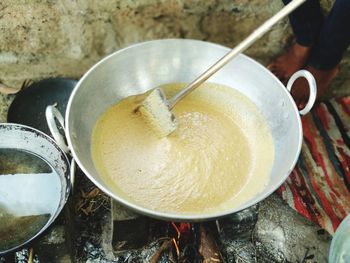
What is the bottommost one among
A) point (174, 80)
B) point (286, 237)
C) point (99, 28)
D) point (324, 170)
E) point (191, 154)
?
point (324, 170)

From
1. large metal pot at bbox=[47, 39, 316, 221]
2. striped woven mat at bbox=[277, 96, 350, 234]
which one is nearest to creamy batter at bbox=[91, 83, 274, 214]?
large metal pot at bbox=[47, 39, 316, 221]

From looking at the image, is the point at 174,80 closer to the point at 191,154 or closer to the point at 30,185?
the point at 191,154

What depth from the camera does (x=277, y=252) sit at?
87.0 inches

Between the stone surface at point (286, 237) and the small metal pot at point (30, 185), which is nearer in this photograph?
the small metal pot at point (30, 185)

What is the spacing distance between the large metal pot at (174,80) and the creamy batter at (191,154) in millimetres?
54

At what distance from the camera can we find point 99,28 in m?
2.62

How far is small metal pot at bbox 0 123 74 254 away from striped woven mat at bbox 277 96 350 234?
1.27 meters

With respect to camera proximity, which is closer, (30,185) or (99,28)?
(30,185)

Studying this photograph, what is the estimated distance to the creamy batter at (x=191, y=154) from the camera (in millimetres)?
1854

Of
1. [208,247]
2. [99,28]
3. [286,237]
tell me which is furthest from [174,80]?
[286,237]

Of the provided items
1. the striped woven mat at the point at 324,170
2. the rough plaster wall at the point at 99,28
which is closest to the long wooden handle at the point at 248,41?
the rough plaster wall at the point at 99,28

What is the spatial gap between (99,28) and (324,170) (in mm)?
1679

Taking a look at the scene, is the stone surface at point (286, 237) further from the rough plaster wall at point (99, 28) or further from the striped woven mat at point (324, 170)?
the rough plaster wall at point (99, 28)

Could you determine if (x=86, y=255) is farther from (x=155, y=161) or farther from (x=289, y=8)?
(x=289, y=8)
